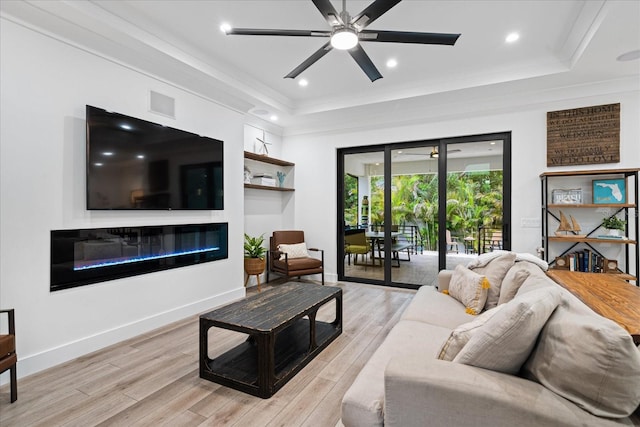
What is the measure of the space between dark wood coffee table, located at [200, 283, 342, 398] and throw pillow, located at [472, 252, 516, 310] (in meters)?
1.36

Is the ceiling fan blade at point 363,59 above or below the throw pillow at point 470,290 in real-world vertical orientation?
above

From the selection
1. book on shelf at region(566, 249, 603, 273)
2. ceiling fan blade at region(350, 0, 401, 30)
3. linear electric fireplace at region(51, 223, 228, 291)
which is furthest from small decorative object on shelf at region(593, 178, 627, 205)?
linear electric fireplace at region(51, 223, 228, 291)

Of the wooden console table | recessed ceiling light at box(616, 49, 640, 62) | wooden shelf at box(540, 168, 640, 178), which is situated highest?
recessed ceiling light at box(616, 49, 640, 62)

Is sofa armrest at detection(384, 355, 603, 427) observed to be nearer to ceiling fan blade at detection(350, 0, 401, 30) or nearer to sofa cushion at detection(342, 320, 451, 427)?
sofa cushion at detection(342, 320, 451, 427)

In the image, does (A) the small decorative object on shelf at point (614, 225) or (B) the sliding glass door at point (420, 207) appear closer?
(A) the small decorative object on shelf at point (614, 225)

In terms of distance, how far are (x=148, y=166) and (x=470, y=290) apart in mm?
3335

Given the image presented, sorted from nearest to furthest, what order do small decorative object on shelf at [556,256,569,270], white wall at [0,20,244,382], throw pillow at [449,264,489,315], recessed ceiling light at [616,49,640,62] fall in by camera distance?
white wall at [0,20,244,382] → throw pillow at [449,264,489,315] → recessed ceiling light at [616,49,640,62] → small decorative object on shelf at [556,256,569,270]

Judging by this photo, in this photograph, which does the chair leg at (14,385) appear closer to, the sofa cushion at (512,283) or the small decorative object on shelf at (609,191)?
the sofa cushion at (512,283)

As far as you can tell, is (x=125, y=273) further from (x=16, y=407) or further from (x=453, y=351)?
(x=453, y=351)

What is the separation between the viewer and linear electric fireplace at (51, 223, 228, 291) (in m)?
2.62

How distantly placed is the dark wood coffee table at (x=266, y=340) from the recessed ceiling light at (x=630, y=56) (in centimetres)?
374

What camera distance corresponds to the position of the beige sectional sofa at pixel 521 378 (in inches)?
41.6

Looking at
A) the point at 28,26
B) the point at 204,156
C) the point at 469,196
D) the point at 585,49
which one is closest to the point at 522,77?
the point at 585,49

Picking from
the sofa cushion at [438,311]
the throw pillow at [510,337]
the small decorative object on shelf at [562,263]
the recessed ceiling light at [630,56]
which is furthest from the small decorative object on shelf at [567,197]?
the throw pillow at [510,337]
